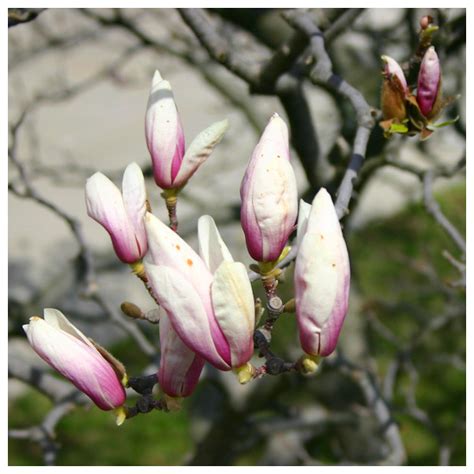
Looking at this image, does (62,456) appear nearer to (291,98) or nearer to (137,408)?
(291,98)

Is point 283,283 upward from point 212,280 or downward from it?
downward

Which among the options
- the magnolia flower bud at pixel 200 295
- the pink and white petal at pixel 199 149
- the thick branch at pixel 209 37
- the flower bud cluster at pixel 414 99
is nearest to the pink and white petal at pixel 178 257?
the magnolia flower bud at pixel 200 295

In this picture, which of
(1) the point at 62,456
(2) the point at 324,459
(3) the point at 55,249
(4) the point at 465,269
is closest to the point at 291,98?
(4) the point at 465,269

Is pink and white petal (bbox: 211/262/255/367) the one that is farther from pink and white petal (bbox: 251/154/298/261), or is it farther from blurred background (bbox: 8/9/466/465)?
blurred background (bbox: 8/9/466/465)

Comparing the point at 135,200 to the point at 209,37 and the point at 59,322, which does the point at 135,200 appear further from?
the point at 209,37

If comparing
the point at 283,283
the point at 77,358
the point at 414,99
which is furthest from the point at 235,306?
the point at 283,283

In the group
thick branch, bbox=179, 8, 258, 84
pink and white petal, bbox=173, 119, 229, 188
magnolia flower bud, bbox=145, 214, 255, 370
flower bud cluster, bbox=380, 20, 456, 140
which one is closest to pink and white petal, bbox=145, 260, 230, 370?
magnolia flower bud, bbox=145, 214, 255, 370

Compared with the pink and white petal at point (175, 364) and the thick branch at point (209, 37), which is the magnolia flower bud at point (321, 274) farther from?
the thick branch at point (209, 37)
